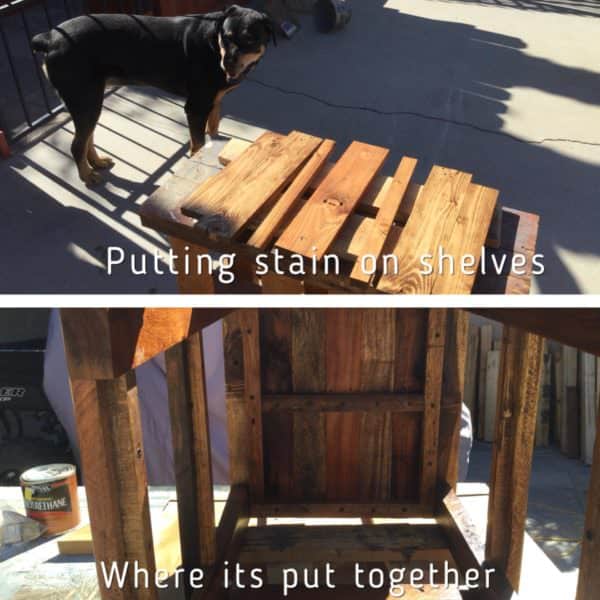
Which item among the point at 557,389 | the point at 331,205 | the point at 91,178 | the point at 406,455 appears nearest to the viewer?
the point at 331,205

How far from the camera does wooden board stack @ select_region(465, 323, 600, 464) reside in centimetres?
757

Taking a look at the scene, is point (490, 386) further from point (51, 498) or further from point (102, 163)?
point (51, 498)

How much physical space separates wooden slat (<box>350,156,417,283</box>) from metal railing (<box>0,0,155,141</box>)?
3.53 metres

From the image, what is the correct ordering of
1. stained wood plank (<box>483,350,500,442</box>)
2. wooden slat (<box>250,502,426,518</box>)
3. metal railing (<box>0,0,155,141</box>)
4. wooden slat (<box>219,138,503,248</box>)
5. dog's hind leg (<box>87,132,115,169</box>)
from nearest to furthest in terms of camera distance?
wooden slat (<box>219,138,503,248</box>)
wooden slat (<box>250,502,426,518</box>)
dog's hind leg (<box>87,132,115,169</box>)
metal railing (<box>0,0,155,141</box>)
stained wood plank (<box>483,350,500,442</box>)

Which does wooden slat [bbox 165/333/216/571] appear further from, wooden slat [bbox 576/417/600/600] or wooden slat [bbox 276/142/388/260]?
wooden slat [bbox 576/417/600/600]

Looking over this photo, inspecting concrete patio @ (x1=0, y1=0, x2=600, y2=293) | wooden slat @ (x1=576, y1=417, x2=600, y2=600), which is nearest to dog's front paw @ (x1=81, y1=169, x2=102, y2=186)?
concrete patio @ (x1=0, y1=0, x2=600, y2=293)

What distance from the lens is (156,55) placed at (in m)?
4.36

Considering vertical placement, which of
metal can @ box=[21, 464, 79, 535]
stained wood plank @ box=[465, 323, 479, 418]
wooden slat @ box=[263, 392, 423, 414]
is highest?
wooden slat @ box=[263, 392, 423, 414]

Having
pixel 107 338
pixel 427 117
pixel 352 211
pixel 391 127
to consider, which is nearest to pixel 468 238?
pixel 352 211

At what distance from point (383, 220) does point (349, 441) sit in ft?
5.45

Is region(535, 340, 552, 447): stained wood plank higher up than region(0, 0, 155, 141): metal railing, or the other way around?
region(0, 0, 155, 141): metal railing

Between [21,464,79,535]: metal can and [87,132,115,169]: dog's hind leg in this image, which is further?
[87,132,115,169]: dog's hind leg

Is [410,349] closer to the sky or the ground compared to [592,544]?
closer to the ground

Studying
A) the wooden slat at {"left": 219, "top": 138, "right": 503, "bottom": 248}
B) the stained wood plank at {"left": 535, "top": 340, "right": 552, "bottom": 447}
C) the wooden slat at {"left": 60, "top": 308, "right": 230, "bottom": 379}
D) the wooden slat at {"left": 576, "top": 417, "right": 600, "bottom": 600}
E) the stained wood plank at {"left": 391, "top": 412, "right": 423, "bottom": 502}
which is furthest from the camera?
the stained wood plank at {"left": 535, "top": 340, "right": 552, "bottom": 447}
